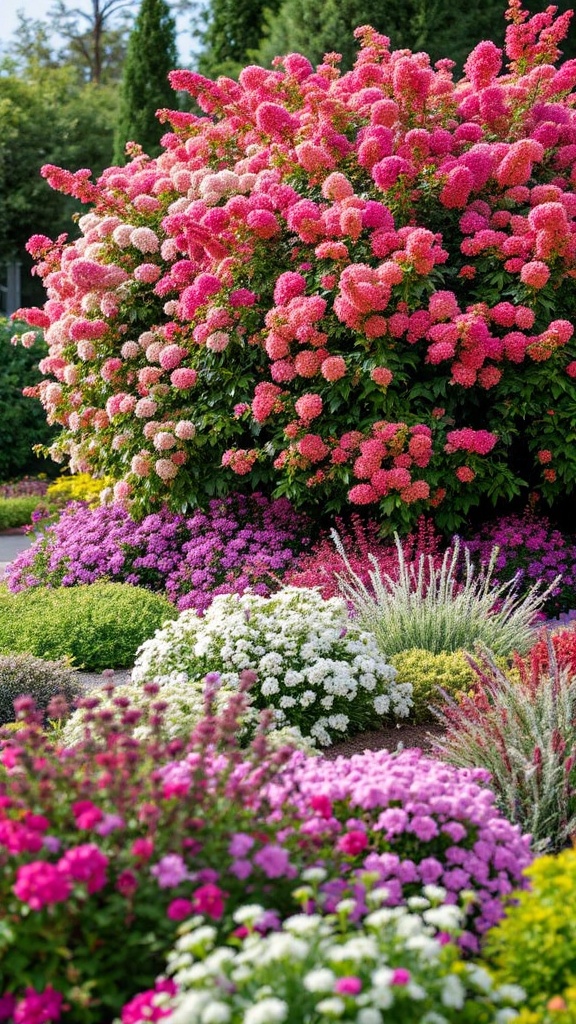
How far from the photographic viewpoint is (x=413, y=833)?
274 cm

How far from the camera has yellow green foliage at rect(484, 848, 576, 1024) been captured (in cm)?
217

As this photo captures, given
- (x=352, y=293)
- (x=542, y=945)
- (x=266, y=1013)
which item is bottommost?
(x=542, y=945)

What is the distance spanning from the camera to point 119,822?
7.08ft

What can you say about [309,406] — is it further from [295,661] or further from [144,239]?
[295,661]

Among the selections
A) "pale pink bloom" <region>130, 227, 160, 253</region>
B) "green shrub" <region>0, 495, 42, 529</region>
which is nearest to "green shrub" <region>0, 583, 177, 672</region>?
"pale pink bloom" <region>130, 227, 160, 253</region>

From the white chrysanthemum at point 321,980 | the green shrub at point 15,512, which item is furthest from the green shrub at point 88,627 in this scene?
the green shrub at point 15,512

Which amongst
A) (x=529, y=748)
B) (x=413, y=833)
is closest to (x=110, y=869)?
(x=413, y=833)

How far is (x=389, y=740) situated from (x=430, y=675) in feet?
1.32

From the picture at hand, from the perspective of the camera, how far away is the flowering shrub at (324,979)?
1.81 m

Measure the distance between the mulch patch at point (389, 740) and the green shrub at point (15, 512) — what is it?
846 centimetres

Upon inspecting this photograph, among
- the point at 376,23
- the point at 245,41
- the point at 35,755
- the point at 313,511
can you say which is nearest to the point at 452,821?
the point at 35,755

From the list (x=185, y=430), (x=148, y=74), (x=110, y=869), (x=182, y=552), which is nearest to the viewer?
(x=110, y=869)

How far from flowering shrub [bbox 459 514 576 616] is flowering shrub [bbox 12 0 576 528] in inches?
11.8

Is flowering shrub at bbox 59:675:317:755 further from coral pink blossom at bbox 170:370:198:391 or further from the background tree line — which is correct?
the background tree line
